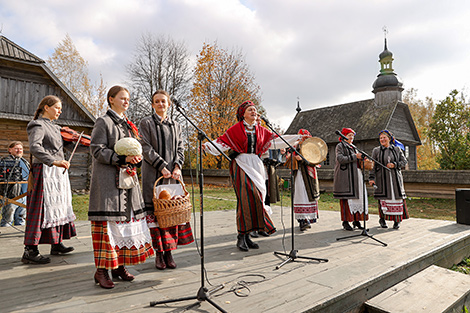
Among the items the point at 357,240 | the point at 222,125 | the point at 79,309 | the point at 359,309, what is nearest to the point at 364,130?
the point at 222,125

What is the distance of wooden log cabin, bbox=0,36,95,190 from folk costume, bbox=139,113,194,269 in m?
9.17

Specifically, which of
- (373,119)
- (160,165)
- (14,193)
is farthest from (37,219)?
(373,119)

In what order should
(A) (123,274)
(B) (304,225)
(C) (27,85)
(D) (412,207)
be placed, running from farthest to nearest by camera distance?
1. (D) (412,207)
2. (C) (27,85)
3. (B) (304,225)
4. (A) (123,274)

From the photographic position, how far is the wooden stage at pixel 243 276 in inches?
91.5

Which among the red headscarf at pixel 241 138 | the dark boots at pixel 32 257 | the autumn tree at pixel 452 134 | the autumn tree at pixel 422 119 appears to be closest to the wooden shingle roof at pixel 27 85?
the dark boots at pixel 32 257

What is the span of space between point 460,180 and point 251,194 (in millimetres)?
11450

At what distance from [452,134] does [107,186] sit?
655 inches

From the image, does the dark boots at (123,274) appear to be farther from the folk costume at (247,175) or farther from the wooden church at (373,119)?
the wooden church at (373,119)

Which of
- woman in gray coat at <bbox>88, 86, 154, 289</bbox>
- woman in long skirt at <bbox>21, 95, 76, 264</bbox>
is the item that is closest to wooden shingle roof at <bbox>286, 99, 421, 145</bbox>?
woman in long skirt at <bbox>21, 95, 76, 264</bbox>

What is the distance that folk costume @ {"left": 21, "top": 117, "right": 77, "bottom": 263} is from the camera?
3.33m

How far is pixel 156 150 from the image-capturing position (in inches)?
127

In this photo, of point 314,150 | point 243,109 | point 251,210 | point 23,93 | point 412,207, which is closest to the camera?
point 251,210

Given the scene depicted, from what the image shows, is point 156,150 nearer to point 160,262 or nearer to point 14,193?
point 160,262

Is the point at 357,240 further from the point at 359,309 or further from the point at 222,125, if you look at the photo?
the point at 222,125
